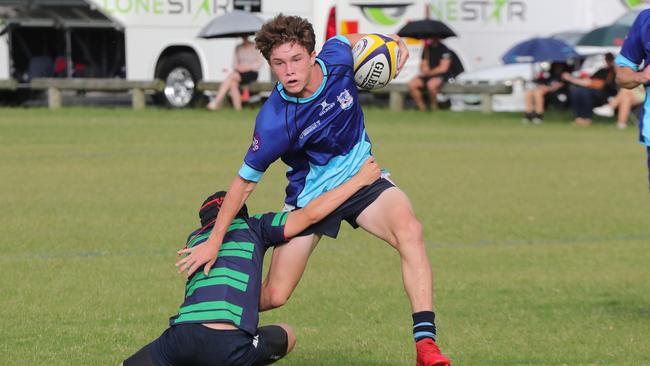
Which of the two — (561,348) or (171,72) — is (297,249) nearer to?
(561,348)

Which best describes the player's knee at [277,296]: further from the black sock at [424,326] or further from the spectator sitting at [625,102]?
the spectator sitting at [625,102]

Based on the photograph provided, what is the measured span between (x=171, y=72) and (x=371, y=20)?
14.5 ft

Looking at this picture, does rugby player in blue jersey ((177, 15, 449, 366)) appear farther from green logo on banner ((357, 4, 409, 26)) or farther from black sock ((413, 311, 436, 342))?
green logo on banner ((357, 4, 409, 26))

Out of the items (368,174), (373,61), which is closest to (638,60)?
(373,61)

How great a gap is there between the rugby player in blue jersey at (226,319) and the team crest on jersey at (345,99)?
78 cm

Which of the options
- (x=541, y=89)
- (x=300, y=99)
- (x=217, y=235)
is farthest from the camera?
(x=541, y=89)

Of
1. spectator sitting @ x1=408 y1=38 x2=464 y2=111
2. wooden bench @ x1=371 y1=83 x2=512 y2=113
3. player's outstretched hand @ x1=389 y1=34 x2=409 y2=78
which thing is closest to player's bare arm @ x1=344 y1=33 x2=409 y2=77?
player's outstretched hand @ x1=389 y1=34 x2=409 y2=78

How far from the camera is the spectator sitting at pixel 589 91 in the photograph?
2608cm

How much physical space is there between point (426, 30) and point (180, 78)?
17.8 feet

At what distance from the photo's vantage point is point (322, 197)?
6.70 metres

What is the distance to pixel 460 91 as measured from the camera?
27.4 m

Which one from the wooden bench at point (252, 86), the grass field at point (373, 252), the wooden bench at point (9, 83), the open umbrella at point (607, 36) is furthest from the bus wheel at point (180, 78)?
the open umbrella at point (607, 36)

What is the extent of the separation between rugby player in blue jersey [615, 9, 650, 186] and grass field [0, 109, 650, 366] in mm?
1261

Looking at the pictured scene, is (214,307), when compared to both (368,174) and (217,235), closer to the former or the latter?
(217,235)
